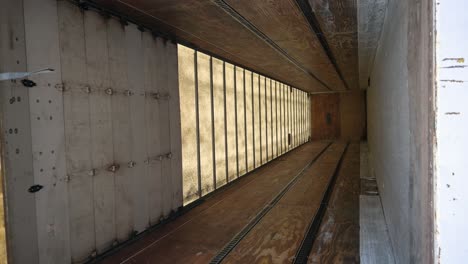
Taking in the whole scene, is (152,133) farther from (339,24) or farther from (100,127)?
(339,24)

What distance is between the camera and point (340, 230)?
434 centimetres

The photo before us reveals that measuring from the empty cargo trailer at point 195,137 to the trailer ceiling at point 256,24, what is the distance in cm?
4

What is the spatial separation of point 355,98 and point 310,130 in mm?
Answer: 3105

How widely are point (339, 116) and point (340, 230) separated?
16032 mm

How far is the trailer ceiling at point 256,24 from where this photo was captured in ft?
12.6

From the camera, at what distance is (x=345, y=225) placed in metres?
4.52

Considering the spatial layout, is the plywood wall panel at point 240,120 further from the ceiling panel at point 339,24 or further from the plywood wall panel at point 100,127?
the plywood wall panel at point 100,127

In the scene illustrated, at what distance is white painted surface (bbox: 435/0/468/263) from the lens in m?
1.28

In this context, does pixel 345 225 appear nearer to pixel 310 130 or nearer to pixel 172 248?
pixel 172 248

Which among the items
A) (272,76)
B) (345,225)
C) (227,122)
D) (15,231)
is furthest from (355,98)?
(15,231)

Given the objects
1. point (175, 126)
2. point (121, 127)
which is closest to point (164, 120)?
point (175, 126)

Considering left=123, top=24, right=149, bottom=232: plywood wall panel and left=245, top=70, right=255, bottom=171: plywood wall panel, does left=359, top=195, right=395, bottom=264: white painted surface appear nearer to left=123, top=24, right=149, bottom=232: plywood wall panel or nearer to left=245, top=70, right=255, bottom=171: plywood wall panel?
left=123, top=24, right=149, bottom=232: plywood wall panel

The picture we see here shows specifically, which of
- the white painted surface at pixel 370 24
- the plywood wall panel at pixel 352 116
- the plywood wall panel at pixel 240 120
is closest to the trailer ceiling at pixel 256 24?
the white painted surface at pixel 370 24

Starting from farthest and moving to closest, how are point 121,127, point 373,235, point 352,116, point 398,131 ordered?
1. point 352,116
2. point 373,235
3. point 121,127
4. point 398,131
